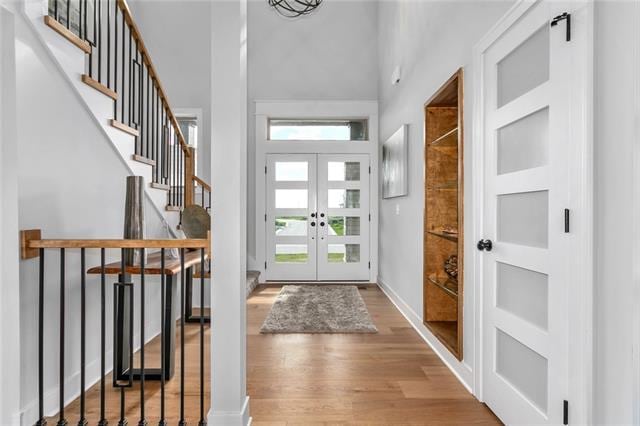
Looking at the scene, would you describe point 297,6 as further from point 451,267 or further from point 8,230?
point 8,230

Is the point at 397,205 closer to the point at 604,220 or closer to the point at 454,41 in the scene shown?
the point at 454,41

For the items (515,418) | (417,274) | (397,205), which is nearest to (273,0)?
(397,205)

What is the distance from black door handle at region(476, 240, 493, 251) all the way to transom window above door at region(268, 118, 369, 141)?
13.1 feet

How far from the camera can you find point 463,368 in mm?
2400

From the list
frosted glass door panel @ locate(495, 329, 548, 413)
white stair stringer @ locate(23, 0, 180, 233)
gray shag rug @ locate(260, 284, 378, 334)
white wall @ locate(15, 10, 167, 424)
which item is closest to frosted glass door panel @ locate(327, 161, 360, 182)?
gray shag rug @ locate(260, 284, 378, 334)

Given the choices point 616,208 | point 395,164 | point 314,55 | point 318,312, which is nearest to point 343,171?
point 395,164

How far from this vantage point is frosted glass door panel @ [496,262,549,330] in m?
1.65

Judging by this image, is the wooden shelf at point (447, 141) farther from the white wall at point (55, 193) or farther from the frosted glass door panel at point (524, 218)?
the white wall at point (55, 193)

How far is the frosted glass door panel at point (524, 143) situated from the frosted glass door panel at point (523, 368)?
2.83ft

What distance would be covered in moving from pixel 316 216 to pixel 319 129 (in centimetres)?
137

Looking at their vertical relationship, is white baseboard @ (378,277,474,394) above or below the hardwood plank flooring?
above

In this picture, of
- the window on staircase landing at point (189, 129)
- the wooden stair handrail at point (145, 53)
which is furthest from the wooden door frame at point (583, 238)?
the window on staircase landing at point (189, 129)

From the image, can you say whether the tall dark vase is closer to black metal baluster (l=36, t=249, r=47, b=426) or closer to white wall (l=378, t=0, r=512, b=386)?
black metal baluster (l=36, t=249, r=47, b=426)

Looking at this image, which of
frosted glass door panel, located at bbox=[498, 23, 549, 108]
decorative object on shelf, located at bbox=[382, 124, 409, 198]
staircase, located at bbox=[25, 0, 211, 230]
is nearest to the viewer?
frosted glass door panel, located at bbox=[498, 23, 549, 108]
